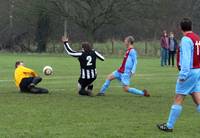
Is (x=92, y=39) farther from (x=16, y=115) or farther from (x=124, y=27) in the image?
(x=16, y=115)

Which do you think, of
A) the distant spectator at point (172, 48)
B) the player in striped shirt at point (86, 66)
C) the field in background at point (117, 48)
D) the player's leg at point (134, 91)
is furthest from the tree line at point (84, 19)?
the player's leg at point (134, 91)

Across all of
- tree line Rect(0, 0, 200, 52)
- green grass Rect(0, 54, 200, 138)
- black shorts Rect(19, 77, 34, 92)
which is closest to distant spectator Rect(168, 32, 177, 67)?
green grass Rect(0, 54, 200, 138)

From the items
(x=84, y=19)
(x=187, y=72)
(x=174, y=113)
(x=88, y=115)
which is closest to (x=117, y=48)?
(x=84, y=19)

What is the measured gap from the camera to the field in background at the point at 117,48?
49781 mm

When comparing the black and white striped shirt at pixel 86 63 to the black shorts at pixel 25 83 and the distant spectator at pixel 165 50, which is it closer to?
the black shorts at pixel 25 83

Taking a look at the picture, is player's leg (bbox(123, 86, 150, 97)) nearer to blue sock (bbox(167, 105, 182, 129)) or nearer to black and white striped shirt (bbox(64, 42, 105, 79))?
black and white striped shirt (bbox(64, 42, 105, 79))

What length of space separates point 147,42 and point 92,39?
4883 mm

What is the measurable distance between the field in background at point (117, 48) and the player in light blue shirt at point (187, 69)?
38315 millimetres

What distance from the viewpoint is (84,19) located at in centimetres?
5269

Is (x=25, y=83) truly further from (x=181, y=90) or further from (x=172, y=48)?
(x=172, y=48)

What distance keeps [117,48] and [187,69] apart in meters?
42.6

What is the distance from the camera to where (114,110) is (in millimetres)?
13156

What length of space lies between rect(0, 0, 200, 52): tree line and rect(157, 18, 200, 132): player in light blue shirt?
41.1 metres

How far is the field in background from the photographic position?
4978 cm
